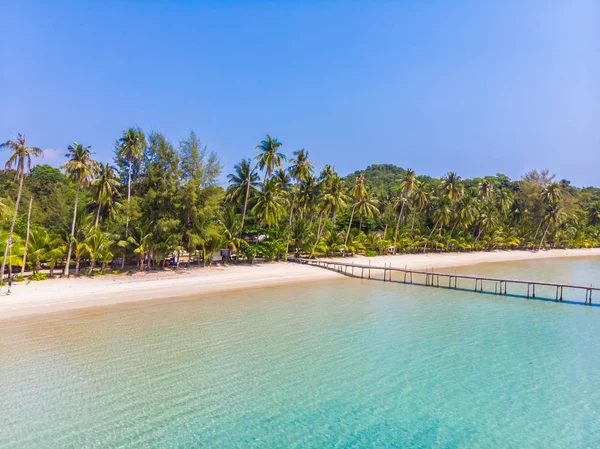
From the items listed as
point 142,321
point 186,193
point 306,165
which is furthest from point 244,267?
point 142,321

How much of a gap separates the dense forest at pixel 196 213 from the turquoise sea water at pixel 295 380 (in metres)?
9.14

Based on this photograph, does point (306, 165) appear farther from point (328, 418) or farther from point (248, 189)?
point (328, 418)

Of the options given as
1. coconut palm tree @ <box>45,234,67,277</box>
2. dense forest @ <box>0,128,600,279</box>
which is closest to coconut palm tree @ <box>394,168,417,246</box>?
dense forest @ <box>0,128,600,279</box>

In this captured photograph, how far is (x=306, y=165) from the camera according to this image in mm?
42000

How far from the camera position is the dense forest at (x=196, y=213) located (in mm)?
26594

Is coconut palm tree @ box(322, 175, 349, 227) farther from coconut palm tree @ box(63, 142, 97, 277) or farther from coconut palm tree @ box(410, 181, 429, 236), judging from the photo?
coconut palm tree @ box(63, 142, 97, 277)

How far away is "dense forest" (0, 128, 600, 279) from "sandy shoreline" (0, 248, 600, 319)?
1989 mm

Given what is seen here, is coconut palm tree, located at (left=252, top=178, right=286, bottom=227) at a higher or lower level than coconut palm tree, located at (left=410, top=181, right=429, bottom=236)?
lower

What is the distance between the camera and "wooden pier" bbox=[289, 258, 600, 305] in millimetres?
27609

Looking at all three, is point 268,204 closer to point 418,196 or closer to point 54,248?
point 54,248

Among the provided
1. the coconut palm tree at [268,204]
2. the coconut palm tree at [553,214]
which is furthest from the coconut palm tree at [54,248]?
the coconut palm tree at [553,214]

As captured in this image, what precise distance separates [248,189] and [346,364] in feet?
88.8

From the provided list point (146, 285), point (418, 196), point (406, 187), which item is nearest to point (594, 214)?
point (418, 196)

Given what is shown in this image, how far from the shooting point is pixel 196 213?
30562 mm
